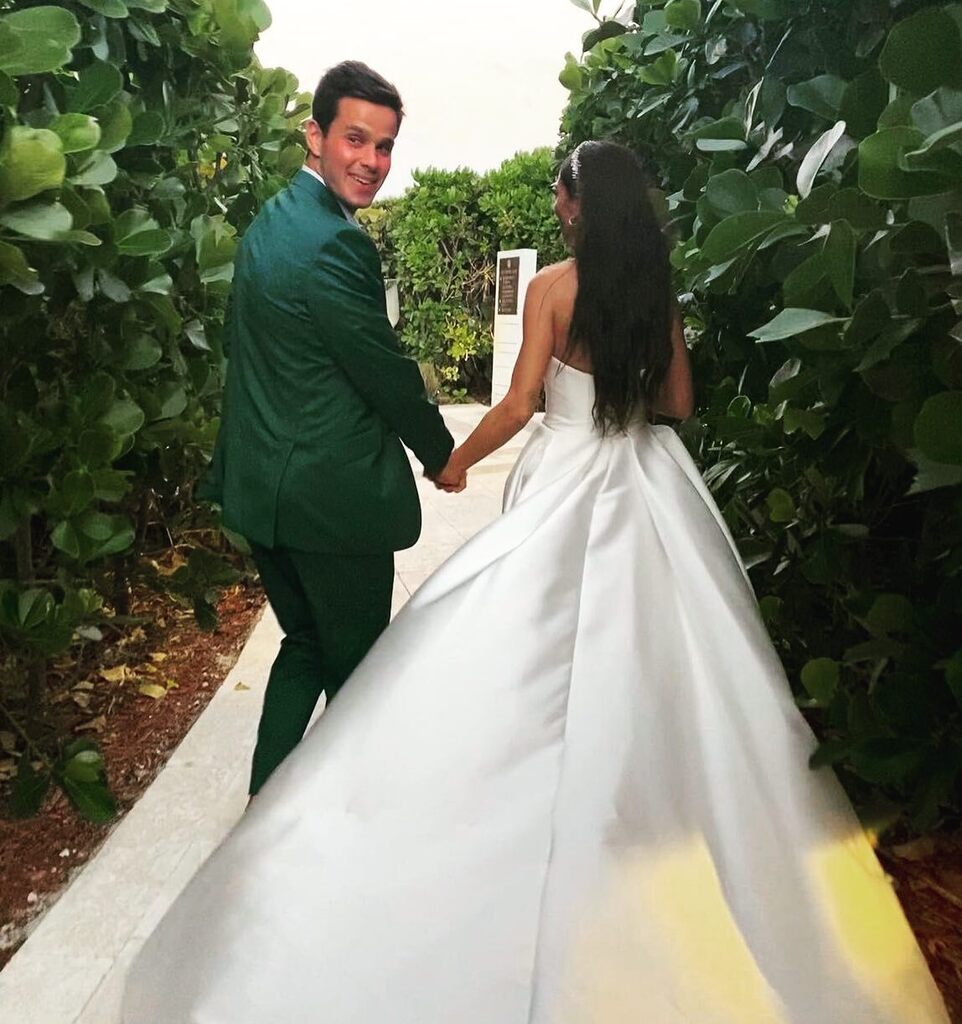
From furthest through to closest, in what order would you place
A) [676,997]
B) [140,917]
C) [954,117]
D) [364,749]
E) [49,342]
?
[49,342] < [140,917] < [364,749] < [676,997] < [954,117]

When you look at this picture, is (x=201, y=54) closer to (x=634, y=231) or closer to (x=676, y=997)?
(x=634, y=231)

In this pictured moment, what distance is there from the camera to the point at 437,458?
2088mm

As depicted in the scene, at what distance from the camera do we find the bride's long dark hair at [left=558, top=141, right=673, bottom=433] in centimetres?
185

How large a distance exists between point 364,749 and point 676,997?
64cm

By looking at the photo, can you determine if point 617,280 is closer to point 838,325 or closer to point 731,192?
point 731,192

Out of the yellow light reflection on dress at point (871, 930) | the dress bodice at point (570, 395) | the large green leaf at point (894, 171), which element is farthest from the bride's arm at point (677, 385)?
the large green leaf at point (894, 171)

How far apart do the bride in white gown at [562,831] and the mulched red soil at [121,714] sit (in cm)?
57

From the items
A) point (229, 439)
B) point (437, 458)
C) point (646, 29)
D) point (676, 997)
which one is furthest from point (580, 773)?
point (646, 29)

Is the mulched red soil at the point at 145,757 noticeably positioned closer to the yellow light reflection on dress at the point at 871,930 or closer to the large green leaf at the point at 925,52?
the yellow light reflection on dress at the point at 871,930

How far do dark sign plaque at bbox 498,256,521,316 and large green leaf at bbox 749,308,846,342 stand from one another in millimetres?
9117

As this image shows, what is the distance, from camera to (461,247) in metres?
11.3

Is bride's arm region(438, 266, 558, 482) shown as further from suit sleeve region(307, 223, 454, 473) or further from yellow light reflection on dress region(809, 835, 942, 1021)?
yellow light reflection on dress region(809, 835, 942, 1021)

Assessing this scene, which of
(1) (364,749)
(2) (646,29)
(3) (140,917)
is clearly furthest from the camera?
(2) (646,29)

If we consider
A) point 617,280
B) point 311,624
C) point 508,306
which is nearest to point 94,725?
point 311,624
